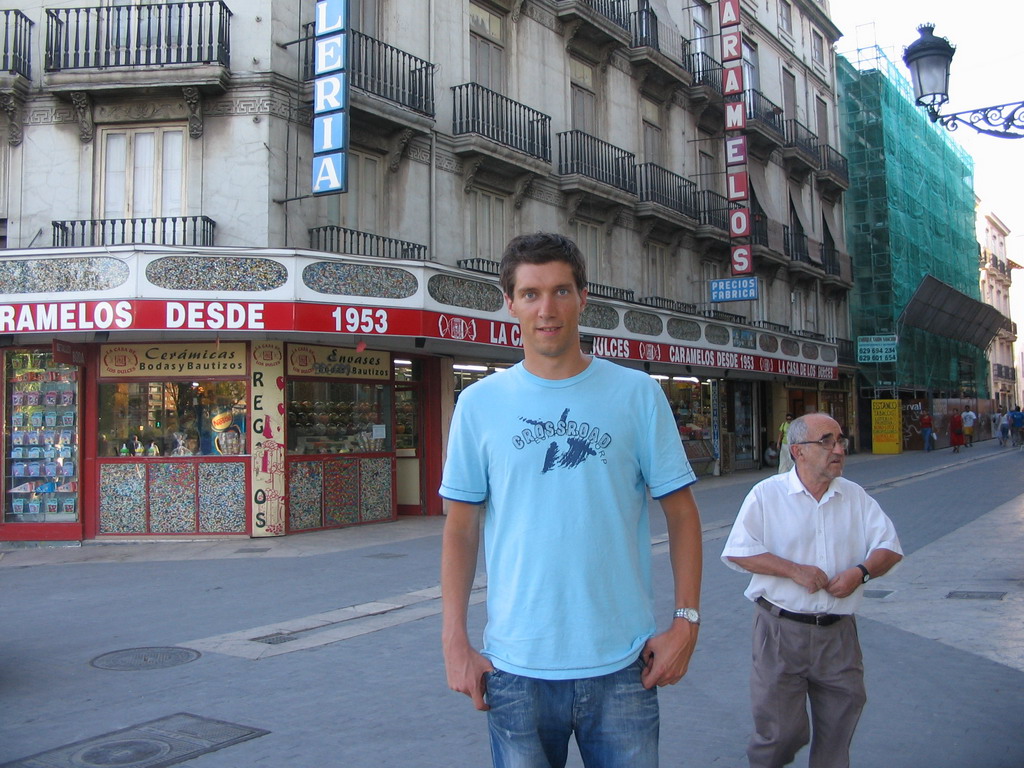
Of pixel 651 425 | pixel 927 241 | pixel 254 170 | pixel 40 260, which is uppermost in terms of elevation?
pixel 927 241

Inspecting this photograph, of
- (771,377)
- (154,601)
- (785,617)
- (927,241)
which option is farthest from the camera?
(927,241)

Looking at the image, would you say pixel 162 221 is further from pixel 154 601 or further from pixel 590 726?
pixel 590 726

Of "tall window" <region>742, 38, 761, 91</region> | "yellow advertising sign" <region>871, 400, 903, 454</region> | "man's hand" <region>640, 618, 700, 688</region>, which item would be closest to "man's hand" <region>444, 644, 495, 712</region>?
"man's hand" <region>640, 618, 700, 688</region>

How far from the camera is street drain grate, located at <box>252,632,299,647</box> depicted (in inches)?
290

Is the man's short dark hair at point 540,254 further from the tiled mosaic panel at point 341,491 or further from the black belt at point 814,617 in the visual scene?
the tiled mosaic panel at point 341,491

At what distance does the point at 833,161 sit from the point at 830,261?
161 inches

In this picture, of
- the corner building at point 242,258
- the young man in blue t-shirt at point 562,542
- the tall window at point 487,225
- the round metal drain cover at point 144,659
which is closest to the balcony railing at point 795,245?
the corner building at point 242,258

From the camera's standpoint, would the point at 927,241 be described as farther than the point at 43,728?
Yes

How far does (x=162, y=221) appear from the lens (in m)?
14.1

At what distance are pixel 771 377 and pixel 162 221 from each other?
66.3ft

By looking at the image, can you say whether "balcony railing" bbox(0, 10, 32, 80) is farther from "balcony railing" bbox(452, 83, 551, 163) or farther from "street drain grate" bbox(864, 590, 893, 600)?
"street drain grate" bbox(864, 590, 893, 600)

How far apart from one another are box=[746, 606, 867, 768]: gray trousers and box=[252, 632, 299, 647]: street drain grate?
15.1 feet

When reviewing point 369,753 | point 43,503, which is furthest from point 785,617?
point 43,503

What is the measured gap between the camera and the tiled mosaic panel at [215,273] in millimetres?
13094
